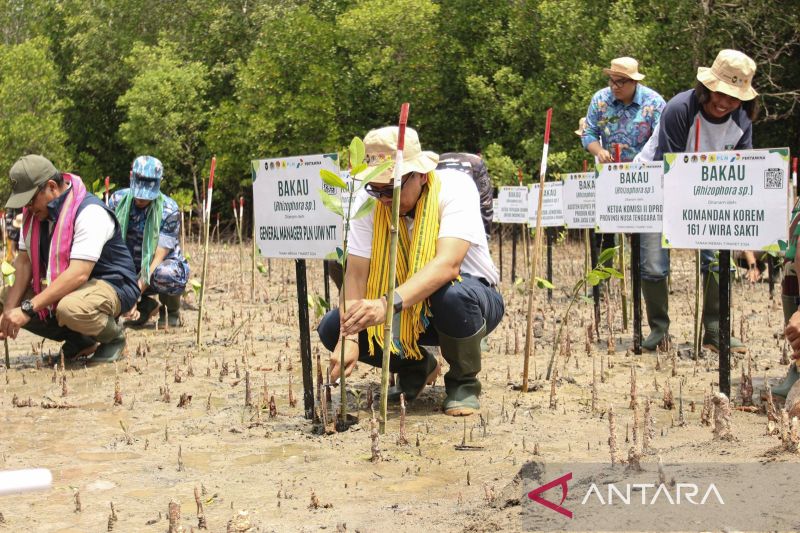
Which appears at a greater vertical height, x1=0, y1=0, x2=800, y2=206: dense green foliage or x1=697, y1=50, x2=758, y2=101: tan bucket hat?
x1=0, y1=0, x2=800, y2=206: dense green foliage

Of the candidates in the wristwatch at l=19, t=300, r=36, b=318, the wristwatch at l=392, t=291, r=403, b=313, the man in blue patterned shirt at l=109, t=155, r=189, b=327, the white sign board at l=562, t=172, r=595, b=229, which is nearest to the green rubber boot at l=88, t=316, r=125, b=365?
the wristwatch at l=19, t=300, r=36, b=318

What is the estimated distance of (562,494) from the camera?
10.8ft

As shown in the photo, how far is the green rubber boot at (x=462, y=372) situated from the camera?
188 inches

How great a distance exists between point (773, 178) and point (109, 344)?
4.49 m

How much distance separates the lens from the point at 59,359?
22.5ft

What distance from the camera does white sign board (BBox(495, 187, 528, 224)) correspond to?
10.8 meters

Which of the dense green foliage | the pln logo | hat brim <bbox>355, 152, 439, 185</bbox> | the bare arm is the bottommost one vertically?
the pln logo

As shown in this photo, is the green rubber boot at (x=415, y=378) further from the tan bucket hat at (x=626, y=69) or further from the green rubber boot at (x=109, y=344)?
the tan bucket hat at (x=626, y=69)

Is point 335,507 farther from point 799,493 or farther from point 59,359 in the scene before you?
point 59,359

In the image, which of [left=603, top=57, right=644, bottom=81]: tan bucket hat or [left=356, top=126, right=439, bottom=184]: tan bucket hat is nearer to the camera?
[left=356, top=126, right=439, bottom=184]: tan bucket hat

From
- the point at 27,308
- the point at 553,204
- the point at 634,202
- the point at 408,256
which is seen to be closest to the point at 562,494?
the point at 408,256

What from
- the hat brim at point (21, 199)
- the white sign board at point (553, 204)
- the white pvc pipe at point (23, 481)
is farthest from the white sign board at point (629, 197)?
the white pvc pipe at point (23, 481)

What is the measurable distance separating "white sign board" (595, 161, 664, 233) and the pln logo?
3.17 meters

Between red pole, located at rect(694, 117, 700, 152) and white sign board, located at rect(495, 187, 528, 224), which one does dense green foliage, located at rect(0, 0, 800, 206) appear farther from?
red pole, located at rect(694, 117, 700, 152)
